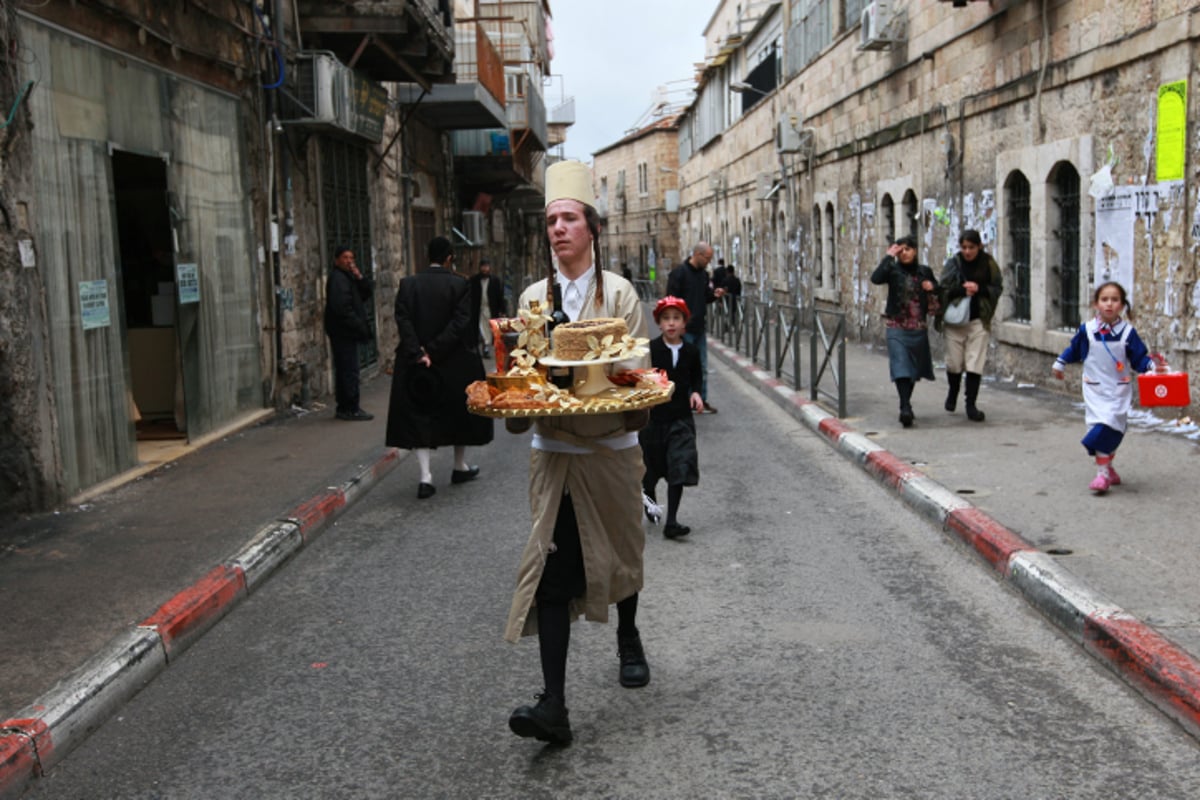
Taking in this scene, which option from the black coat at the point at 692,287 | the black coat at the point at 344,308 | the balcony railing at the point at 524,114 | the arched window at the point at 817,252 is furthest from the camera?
the balcony railing at the point at 524,114

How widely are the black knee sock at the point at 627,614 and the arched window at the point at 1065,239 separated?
9255 mm

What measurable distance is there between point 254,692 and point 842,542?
355cm

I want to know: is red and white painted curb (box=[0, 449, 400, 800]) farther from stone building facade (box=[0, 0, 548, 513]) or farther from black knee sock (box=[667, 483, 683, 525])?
black knee sock (box=[667, 483, 683, 525])

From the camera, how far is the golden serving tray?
360cm

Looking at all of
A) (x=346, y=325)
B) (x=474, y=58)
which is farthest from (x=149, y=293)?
(x=474, y=58)

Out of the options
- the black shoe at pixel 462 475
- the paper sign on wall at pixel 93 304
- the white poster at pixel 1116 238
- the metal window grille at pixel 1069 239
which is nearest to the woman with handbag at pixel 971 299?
the white poster at pixel 1116 238

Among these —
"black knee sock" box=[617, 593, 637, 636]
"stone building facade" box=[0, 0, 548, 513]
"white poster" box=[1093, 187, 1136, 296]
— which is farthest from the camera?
"white poster" box=[1093, 187, 1136, 296]

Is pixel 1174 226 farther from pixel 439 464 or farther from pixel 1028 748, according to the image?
pixel 1028 748

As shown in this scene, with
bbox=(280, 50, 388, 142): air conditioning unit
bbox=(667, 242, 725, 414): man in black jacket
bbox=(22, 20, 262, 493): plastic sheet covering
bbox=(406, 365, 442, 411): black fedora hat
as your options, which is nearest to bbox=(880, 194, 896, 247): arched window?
bbox=(667, 242, 725, 414): man in black jacket

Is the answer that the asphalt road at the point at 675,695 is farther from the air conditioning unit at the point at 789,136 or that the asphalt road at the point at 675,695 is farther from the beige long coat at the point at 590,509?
the air conditioning unit at the point at 789,136

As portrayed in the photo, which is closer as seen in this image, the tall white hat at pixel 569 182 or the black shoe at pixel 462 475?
the tall white hat at pixel 569 182

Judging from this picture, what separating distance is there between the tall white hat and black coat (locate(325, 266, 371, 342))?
7846 mm

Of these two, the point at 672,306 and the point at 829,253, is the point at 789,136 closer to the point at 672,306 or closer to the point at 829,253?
the point at 829,253

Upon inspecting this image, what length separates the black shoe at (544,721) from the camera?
3641 millimetres
